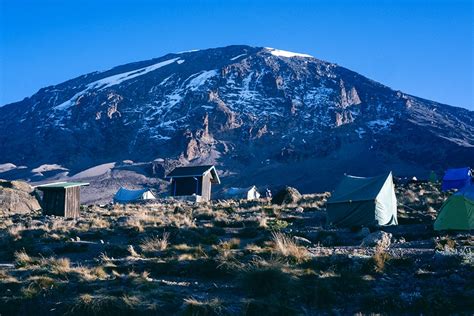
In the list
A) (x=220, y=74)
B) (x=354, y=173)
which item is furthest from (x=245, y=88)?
(x=354, y=173)

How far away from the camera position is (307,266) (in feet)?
34.7

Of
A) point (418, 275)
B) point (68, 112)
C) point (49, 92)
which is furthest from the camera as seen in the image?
point (49, 92)

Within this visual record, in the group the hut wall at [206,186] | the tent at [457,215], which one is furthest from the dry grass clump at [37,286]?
the hut wall at [206,186]

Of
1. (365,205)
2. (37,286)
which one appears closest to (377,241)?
(365,205)

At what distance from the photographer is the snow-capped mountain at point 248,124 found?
105 metres

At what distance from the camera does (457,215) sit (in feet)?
56.2

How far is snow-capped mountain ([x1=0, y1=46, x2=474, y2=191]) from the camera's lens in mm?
104625

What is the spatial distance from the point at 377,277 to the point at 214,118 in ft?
391

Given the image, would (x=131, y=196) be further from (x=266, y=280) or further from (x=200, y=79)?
(x=200, y=79)

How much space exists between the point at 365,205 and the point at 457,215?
369 cm

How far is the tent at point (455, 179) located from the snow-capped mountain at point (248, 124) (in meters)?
41.1

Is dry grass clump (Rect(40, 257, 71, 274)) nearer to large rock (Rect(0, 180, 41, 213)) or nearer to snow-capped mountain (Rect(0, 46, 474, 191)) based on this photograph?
large rock (Rect(0, 180, 41, 213))

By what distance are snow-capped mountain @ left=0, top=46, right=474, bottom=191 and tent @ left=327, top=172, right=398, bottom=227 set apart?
62303 mm

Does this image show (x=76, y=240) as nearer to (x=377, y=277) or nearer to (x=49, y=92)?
(x=377, y=277)
